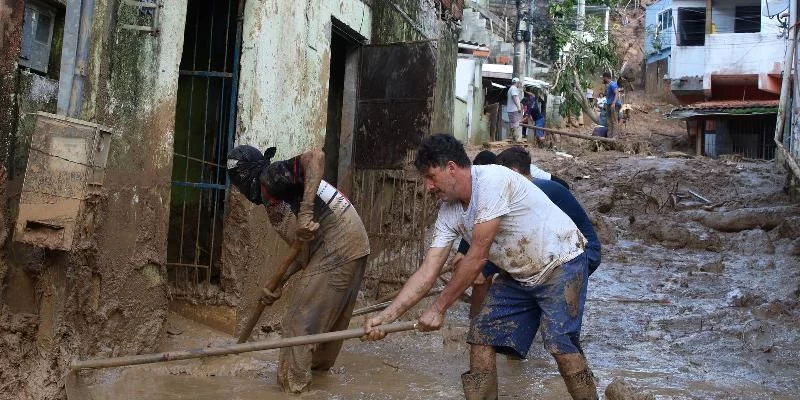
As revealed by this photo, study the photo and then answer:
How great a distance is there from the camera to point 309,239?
5.27 metres

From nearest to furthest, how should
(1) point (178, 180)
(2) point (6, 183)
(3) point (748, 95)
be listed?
(2) point (6, 183)
(1) point (178, 180)
(3) point (748, 95)

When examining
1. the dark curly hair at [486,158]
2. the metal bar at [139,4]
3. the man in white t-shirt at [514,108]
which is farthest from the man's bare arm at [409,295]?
the man in white t-shirt at [514,108]

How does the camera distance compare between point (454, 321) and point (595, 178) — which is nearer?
point (454, 321)

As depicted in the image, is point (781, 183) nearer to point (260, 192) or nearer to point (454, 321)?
point (454, 321)

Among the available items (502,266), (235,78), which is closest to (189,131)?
(235,78)

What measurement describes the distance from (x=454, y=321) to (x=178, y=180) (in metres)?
2.68

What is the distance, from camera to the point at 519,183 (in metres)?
4.32

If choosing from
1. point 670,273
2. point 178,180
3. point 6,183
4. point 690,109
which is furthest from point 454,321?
point 690,109

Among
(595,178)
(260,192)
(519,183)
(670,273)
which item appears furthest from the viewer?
(595,178)

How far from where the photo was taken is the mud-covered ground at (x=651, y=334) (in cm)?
562

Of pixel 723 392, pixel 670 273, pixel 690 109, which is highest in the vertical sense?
pixel 690 109

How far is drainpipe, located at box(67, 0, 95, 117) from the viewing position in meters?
4.97

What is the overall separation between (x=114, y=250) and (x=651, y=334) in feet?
14.5

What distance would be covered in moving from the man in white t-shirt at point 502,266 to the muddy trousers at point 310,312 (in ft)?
3.58
